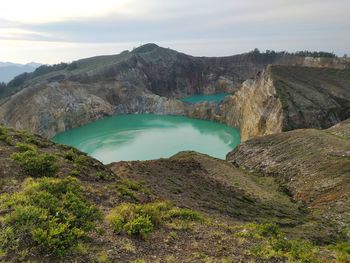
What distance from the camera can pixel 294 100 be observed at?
4772 centimetres

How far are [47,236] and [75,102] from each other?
2794 inches

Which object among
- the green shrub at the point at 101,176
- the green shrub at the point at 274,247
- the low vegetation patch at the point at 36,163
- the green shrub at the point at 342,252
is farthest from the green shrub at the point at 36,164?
the green shrub at the point at 342,252

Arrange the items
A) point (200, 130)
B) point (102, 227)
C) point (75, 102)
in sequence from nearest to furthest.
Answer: point (102, 227)
point (200, 130)
point (75, 102)

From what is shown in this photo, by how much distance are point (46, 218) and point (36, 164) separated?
5285 millimetres

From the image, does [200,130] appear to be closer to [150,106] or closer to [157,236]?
[150,106]

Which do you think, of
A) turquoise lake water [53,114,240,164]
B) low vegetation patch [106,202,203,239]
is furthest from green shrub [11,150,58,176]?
turquoise lake water [53,114,240,164]

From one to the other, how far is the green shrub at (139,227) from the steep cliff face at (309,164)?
36.6ft

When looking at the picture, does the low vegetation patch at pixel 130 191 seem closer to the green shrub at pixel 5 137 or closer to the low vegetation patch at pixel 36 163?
the low vegetation patch at pixel 36 163

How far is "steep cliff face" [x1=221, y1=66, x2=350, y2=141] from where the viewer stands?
46.1 m

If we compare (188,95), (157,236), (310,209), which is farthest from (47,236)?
(188,95)

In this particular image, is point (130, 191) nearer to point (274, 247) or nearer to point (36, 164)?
point (36, 164)

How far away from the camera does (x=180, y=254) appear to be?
926cm

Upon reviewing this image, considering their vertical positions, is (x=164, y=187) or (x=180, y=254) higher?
(x=180, y=254)

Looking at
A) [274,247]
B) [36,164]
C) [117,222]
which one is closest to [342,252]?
A: [274,247]
